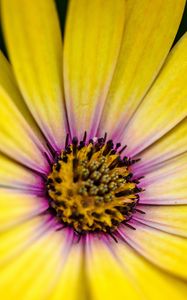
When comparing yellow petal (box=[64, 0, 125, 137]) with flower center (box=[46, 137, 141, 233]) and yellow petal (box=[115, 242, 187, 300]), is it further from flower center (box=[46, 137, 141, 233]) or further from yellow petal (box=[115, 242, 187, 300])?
yellow petal (box=[115, 242, 187, 300])

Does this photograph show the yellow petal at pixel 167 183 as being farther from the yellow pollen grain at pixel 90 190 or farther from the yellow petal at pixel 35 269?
the yellow petal at pixel 35 269

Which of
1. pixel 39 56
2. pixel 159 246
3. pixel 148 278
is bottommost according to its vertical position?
pixel 148 278

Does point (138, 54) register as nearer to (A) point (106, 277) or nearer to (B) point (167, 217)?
(B) point (167, 217)

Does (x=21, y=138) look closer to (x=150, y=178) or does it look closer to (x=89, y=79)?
(x=89, y=79)

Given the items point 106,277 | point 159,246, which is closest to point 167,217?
point 159,246

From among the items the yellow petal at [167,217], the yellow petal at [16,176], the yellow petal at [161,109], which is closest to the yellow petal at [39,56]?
the yellow petal at [16,176]

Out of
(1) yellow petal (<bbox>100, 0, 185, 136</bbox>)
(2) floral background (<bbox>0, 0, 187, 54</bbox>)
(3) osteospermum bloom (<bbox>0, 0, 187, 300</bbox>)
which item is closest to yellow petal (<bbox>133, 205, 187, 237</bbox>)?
(3) osteospermum bloom (<bbox>0, 0, 187, 300</bbox>)

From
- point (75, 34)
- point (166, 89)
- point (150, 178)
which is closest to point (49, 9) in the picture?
point (75, 34)
